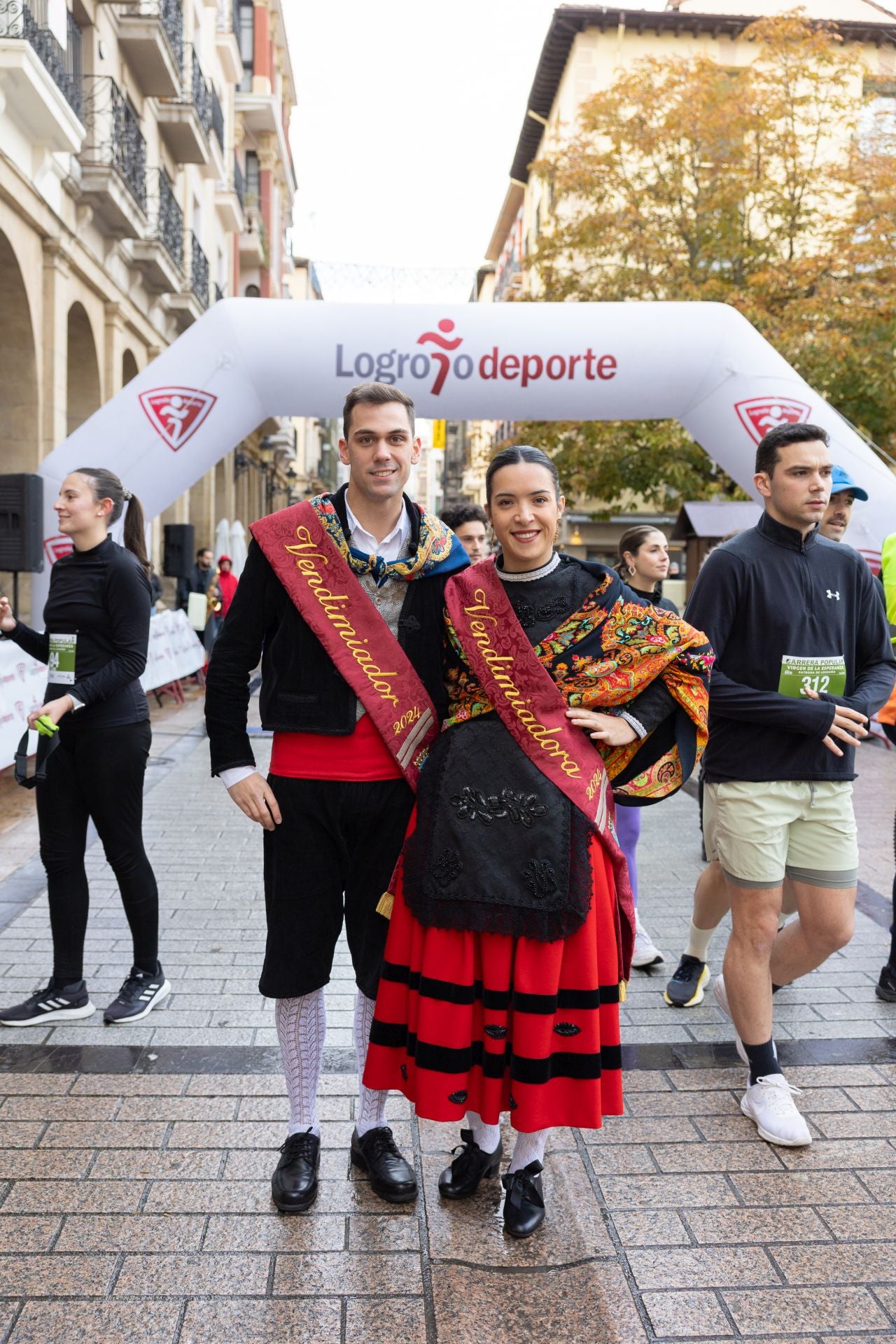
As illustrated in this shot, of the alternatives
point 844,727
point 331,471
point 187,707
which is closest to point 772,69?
point 187,707

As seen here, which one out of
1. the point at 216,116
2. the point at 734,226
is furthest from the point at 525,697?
the point at 216,116

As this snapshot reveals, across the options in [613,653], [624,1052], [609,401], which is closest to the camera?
[613,653]

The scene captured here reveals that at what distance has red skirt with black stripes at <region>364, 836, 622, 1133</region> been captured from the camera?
2652mm

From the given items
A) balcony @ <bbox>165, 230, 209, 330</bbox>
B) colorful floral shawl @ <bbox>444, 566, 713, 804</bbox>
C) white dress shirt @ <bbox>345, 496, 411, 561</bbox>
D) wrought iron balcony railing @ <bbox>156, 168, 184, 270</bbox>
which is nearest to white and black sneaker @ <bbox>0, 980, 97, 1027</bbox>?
colorful floral shawl @ <bbox>444, 566, 713, 804</bbox>

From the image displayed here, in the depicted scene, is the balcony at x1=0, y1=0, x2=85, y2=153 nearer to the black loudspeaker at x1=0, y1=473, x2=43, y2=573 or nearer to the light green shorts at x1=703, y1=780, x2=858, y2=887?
the black loudspeaker at x1=0, y1=473, x2=43, y2=573

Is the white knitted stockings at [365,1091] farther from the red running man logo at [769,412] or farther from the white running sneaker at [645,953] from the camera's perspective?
the red running man logo at [769,412]

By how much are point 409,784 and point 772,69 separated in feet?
61.6

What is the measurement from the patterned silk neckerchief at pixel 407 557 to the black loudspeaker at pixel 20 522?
14.2ft

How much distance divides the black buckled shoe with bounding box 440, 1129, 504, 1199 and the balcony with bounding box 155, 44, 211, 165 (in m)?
18.7

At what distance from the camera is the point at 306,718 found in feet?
9.31

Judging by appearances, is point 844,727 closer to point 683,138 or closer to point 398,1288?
point 398,1288

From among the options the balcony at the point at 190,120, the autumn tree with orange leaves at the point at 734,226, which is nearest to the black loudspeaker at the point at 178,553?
the autumn tree with orange leaves at the point at 734,226

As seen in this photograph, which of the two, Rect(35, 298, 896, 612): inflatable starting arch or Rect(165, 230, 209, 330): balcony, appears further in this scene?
Rect(165, 230, 209, 330): balcony

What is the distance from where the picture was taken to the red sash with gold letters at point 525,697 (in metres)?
2.70
